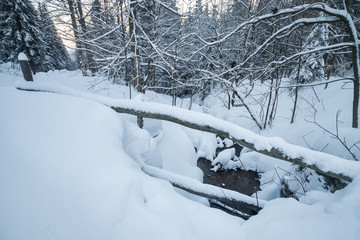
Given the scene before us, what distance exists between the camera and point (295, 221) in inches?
52.9

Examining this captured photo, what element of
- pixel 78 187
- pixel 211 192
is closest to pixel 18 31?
pixel 78 187

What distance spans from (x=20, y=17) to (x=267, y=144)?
21.9 meters

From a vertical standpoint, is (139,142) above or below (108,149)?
below

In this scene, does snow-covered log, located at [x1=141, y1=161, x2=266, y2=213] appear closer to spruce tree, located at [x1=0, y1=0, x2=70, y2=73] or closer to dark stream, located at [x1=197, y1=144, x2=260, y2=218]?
dark stream, located at [x1=197, y1=144, x2=260, y2=218]

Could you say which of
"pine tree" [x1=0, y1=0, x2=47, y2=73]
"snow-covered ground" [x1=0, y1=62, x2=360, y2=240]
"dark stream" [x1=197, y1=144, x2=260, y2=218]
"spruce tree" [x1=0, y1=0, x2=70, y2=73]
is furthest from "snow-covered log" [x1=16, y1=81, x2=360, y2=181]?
"pine tree" [x1=0, y1=0, x2=47, y2=73]

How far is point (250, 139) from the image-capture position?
179 cm

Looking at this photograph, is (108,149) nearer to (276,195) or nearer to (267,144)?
(267,144)

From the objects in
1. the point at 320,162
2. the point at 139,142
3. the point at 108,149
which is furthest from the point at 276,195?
the point at 108,149

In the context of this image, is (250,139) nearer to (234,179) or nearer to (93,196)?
(93,196)

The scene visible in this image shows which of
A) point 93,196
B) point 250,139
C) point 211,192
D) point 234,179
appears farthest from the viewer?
point 234,179

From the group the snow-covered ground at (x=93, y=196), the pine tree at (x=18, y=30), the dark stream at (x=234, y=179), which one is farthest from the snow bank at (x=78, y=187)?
the pine tree at (x=18, y=30)

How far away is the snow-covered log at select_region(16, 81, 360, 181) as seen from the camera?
152 centimetres

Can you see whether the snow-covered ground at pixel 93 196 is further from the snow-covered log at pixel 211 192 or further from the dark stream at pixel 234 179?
the dark stream at pixel 234 179

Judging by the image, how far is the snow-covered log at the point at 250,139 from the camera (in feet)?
4.99
